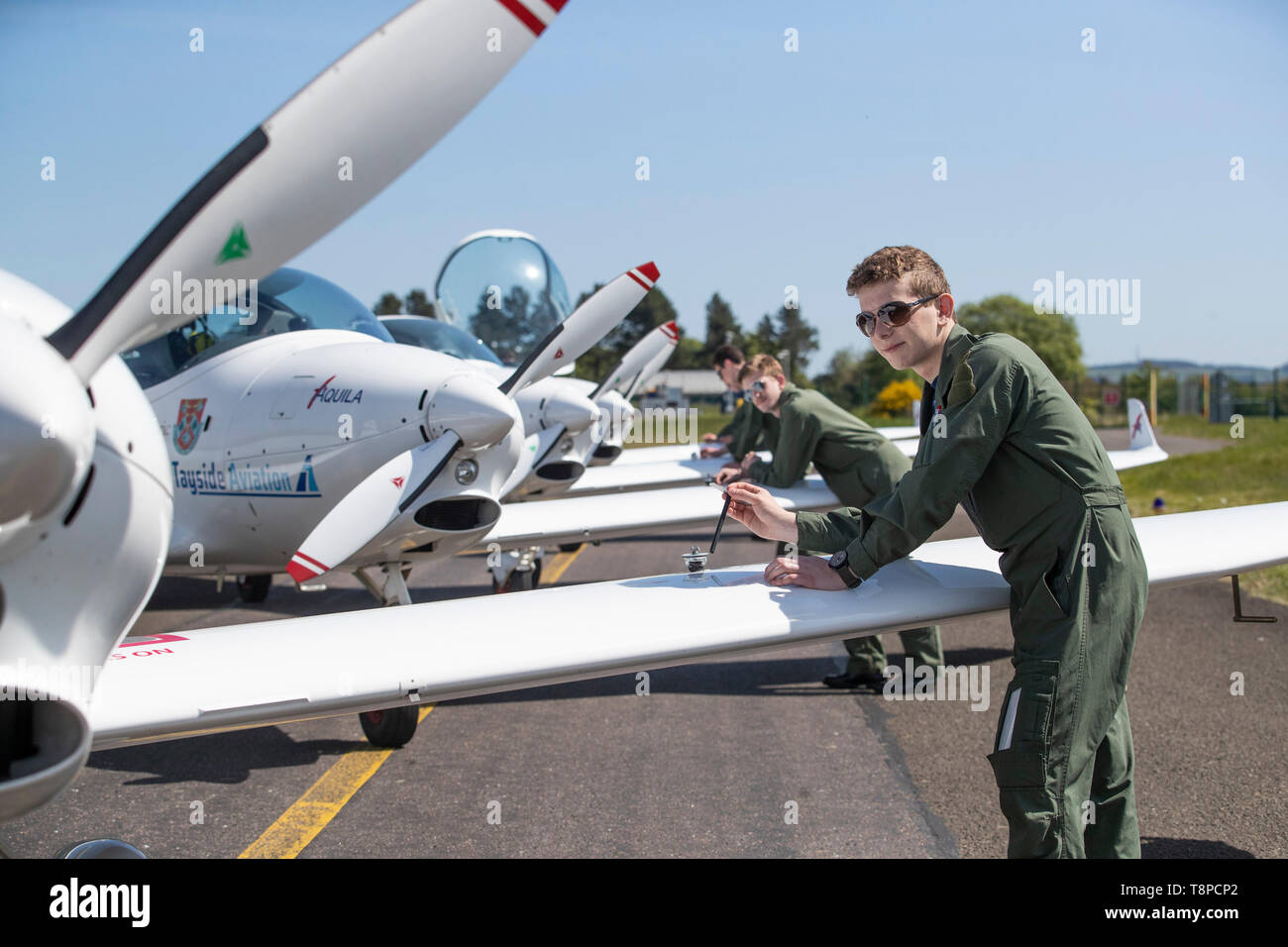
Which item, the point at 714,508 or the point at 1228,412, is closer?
the point at 714,508

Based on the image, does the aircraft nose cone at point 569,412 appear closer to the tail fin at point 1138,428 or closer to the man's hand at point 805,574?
the tail fin at point 1138,428

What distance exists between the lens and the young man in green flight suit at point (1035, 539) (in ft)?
7.38

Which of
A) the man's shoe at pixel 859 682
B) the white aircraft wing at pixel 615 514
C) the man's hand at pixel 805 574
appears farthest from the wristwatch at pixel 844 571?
the white aircraft wing at pixel 615 514

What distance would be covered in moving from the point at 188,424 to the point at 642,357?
724cm

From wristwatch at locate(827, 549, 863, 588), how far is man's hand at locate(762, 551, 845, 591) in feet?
0.05

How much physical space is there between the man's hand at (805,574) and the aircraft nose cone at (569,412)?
262 inches

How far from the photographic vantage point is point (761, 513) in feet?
8.79

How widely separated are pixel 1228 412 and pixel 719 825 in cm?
4413

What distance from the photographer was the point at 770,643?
8.62ft

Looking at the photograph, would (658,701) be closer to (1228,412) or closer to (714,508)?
(714,508)

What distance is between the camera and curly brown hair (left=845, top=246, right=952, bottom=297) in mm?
2496

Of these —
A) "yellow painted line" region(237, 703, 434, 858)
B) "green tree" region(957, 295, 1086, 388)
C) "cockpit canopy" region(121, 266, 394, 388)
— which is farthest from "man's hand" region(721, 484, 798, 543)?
"green tree" region(957, 295, 1086, 388)
